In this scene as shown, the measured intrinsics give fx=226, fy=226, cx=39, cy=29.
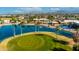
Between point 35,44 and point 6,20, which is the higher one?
point 6,20

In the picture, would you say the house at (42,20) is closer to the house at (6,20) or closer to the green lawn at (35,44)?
the green lawn at (35,44)

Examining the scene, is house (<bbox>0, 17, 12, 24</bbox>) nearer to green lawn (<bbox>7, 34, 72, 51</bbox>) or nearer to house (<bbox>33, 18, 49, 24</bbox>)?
green lawn (<bbox>7, 34, 72, 51</bbox>)

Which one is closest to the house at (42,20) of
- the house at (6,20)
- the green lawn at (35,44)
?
the green lawn at (35,44)

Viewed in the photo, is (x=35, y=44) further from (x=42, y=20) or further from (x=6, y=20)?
(x=6, y=20)

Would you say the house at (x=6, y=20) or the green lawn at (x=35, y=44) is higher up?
the house at (x=6, y=20)

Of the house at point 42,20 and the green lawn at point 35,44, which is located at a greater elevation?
the house at point 42,20

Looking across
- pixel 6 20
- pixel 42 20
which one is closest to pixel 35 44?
pixel 42 20
